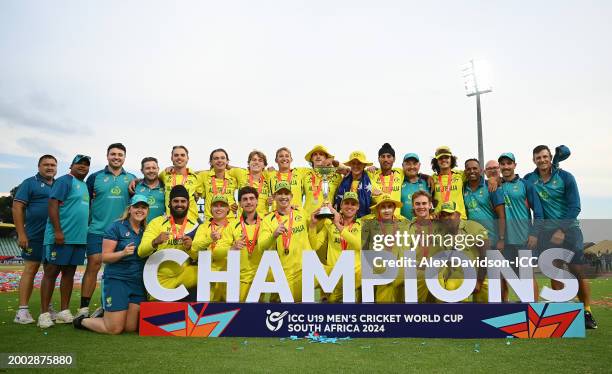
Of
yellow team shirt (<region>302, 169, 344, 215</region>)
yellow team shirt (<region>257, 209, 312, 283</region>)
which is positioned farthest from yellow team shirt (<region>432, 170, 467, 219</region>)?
yellow team shirt (<region>257, 209, 312, 283</region>)

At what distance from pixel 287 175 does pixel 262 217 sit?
104 cm

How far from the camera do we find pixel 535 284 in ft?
20.9

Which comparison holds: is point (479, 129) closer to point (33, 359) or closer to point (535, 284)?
point (535, 284)

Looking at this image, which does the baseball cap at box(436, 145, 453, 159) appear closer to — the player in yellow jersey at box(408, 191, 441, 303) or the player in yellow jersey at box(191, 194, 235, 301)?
the player in yellow jersey at box(408, 191, 441, 303)

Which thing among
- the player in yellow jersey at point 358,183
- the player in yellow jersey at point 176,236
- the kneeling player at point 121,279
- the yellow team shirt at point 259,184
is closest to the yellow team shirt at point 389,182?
the player in yellow jersey at point 358,183

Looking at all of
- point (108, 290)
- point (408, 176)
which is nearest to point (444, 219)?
point (408, 176)

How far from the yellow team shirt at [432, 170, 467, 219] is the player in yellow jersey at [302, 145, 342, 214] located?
4.94 ft

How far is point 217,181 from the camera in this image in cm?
754

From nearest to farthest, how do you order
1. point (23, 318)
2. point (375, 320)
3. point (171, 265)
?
point (375, 320) < point (171, 265) < point (23, 318)

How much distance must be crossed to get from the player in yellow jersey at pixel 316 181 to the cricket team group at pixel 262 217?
20 mm

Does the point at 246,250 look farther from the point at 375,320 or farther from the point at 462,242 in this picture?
the point at 462,242

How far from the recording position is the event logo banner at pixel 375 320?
5723 mm

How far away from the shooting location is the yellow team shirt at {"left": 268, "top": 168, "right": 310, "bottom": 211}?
7.45 m

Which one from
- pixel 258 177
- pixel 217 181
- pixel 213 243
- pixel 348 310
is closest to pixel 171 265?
pixel 213 243
